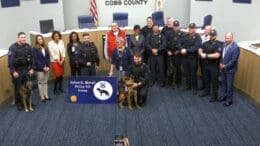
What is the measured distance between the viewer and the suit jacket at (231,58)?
7898 mm

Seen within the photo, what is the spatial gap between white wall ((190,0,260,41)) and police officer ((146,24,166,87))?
10.2ft

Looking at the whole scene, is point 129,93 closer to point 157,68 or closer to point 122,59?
point 122,59

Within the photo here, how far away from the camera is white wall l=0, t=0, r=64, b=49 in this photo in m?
10.3

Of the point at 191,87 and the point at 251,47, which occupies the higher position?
the point at 251,47

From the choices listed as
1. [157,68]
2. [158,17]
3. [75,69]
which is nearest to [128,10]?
[158,17]

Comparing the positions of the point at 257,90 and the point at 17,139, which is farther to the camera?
the point at 257,90

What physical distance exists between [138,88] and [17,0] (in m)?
5.32

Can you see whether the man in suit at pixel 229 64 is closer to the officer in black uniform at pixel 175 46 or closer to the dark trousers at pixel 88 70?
the officer in black uniform at pixel 175 46

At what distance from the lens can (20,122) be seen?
300 inches

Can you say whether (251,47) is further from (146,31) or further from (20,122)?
(20,122)

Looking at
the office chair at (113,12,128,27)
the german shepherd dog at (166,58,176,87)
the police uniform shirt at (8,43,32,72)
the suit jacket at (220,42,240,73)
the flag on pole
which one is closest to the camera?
the police uniform shirt at (8,43,32,72)

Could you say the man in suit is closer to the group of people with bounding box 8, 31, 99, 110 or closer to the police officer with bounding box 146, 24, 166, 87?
the police officer with bounding box 146, 24, 166, 87

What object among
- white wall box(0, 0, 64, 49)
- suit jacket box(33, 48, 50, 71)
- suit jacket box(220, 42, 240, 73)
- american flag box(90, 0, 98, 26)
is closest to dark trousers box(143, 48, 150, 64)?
suit jacket box(220, 42, 240, 73)

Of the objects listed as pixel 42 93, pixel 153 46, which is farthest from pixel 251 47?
pixel 42 93
